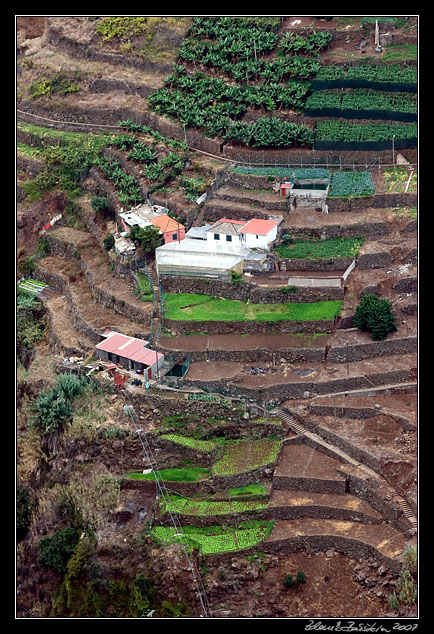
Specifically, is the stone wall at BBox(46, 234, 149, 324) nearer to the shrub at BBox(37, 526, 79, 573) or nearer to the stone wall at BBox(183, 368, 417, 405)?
the stone wall at BBox(183, 368, 417, 405)

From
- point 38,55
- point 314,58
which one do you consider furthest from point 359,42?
point 38,55

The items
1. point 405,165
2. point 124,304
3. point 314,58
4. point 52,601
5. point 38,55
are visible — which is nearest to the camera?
point 52,601

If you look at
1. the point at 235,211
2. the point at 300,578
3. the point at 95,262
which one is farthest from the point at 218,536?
the point at 95,262

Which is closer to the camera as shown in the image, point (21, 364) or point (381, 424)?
point (381, 424)

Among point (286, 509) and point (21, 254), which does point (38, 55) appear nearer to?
point (21, 254)

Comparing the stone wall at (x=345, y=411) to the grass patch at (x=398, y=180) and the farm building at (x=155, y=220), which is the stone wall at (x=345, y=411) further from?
the grass patch at (x=398, y=180)

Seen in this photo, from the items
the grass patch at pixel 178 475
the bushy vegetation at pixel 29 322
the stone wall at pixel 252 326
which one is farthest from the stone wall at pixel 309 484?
the bushy vegetation at pixel 29 322

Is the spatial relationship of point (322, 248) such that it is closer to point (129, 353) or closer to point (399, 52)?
point (129, 353)
